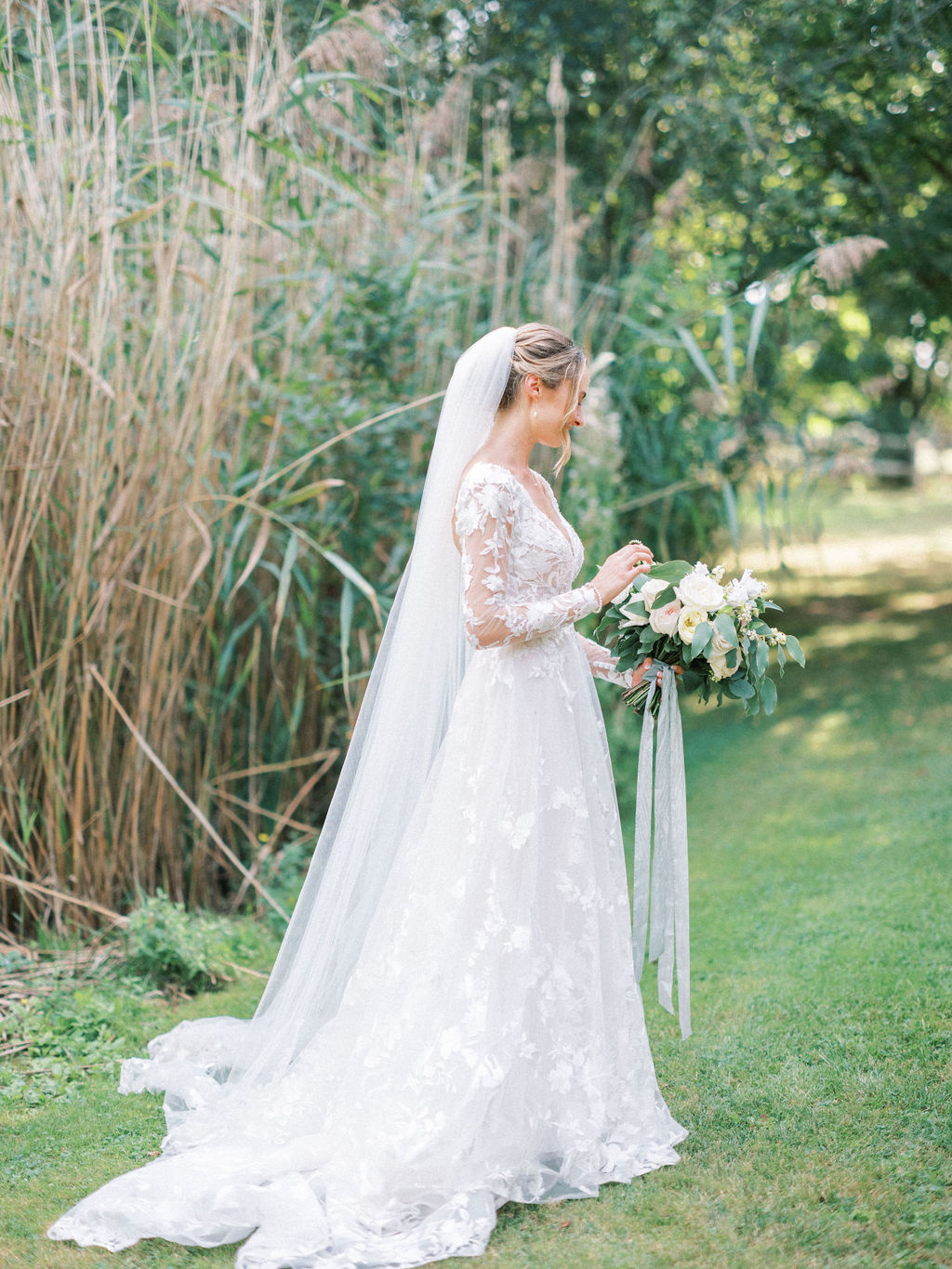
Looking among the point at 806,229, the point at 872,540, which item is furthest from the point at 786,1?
the point at 872,540

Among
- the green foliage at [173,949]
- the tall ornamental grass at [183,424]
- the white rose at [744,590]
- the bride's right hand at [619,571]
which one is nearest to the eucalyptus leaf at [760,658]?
the white rose at [744,590]

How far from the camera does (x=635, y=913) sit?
3.03m

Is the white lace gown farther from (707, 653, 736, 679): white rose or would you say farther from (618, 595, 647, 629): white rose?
(707, 653, 736, 679): white rose

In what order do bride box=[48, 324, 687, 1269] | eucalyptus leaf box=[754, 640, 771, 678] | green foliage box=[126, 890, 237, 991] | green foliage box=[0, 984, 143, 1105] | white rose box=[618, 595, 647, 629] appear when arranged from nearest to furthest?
1. bride box=[48, 324, 687, 1269]
2. eucalyptus leaf box=[754, 640, 771, 678]
3. white rose box=[618, 595, 647, 629]
4. green foliage box=[0, 984, 143, 1105]
5. green foliage box=[126, 890, 237, 991]

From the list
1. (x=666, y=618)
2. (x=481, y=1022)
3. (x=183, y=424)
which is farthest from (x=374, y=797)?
(x=183, y=424)

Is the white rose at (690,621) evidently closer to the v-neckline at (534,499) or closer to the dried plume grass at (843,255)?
the v-neckline at (534,499)

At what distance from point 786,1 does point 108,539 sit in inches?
206

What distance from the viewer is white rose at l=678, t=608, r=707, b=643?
266cm

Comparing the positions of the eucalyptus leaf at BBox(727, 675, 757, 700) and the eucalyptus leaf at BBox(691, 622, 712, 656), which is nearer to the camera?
the eucalyptus leaf at BBox(691, 622, 712, 656)

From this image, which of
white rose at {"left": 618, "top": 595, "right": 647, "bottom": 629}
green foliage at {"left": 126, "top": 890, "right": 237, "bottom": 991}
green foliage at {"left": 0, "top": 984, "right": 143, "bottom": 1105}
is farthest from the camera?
green foliage at {"left": 126, "top": 890, "right": 237, "bottom": 991}

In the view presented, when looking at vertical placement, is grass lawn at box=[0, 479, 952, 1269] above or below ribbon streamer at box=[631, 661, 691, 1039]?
below

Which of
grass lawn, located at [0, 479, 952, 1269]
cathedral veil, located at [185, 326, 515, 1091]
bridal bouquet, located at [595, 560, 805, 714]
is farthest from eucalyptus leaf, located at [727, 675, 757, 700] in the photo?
grass lawn, located at [0, 479, 952, 1269]

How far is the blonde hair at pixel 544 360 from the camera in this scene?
2705mm

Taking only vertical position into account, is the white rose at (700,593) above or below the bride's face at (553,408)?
below
